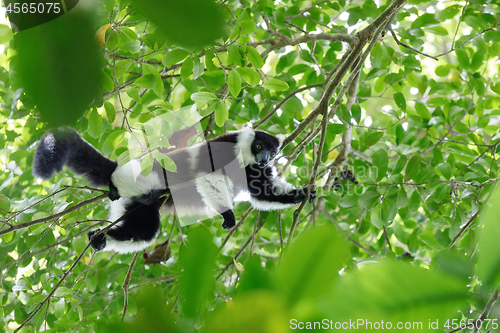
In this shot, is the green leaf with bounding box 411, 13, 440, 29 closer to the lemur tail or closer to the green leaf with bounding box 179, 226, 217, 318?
the lemur tail

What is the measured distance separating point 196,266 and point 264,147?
131 inches

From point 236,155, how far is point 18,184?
2.45m

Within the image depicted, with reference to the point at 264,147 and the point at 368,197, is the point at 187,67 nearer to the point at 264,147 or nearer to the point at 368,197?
the point at 264,147

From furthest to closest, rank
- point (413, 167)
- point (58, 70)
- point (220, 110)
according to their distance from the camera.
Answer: point (413, 167) < point (220, 110) < point (58, 70)

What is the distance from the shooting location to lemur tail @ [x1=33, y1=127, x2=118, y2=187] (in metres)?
2.66

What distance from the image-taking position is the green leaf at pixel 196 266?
358mm

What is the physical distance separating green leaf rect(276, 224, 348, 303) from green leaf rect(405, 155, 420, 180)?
2831 mm

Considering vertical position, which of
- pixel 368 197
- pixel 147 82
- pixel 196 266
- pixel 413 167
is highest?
pixel 196 266

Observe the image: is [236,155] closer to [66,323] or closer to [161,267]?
[161,267]

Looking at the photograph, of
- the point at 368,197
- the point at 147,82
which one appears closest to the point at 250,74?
the point at 147,82

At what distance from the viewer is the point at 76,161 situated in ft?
9.57

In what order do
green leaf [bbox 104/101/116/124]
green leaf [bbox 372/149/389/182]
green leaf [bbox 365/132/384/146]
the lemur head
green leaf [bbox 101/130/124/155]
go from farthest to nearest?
the lemur head → green leaf [bbox 365/132/384/146] → green leaf [bbox 372/149/389/182] → green leaf [bbox 101/130/124/155] → green leaf [bbox 104/101/116/124]

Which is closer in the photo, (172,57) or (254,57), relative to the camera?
(172,57)

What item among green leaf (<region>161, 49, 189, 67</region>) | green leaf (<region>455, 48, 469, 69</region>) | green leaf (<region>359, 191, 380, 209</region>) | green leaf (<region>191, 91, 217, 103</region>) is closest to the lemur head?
green leaf (<region>359, 191, 380, 209</region>)
